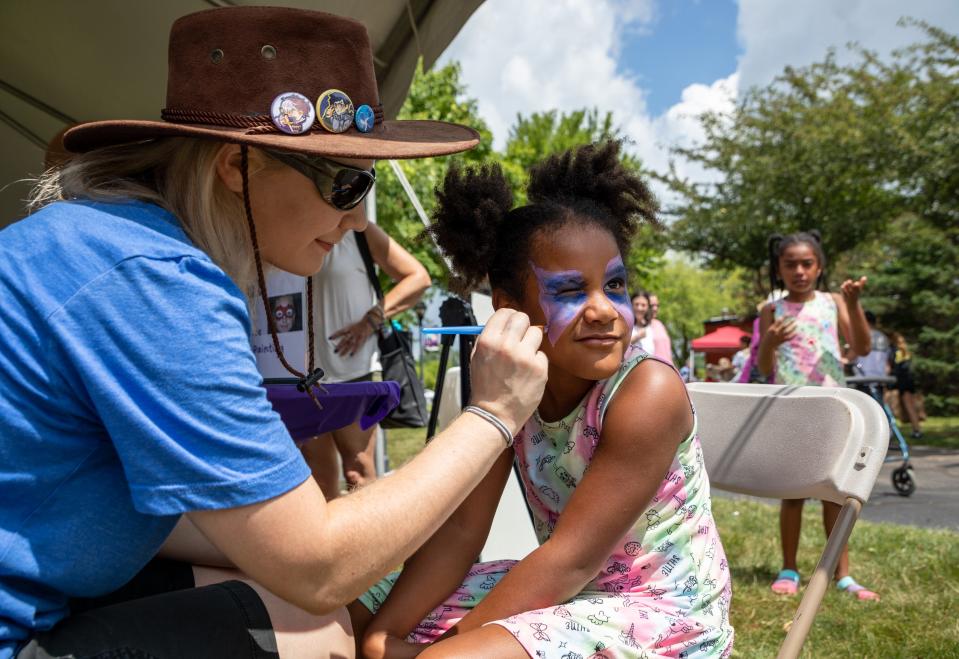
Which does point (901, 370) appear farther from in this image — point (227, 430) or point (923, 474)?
point (227, 430)

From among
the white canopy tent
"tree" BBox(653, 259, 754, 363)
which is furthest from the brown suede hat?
"tree" BBox(653, 259, 754, 363)

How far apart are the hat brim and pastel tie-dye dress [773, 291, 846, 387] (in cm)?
326

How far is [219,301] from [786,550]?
331 centimetres

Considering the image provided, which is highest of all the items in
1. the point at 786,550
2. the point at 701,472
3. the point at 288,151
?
the point at 288,151

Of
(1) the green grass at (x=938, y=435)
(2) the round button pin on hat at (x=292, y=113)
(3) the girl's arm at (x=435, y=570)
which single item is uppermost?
(2) the round button pin on hat at (x=292, y=113)

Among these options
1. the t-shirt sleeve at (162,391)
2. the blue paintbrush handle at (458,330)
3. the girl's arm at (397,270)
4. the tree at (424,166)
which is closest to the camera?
the t-shirt sleeve at (162,391)

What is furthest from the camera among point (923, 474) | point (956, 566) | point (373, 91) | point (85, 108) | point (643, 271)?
point (643, 271)

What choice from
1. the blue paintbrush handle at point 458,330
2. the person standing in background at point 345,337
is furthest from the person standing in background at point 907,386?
the blue paintbrush handle at point 458,330

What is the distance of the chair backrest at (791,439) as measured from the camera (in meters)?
1.69

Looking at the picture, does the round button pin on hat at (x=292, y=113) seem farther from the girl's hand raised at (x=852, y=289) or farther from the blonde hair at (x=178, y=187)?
the girl's hand raised at (x=852, y=289)

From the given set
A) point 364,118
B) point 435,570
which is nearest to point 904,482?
point 435,570

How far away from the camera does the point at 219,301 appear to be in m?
1.01

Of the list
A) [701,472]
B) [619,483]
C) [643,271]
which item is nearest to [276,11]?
[619,483]

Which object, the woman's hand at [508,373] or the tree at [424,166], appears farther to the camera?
the tree at [424,166]
